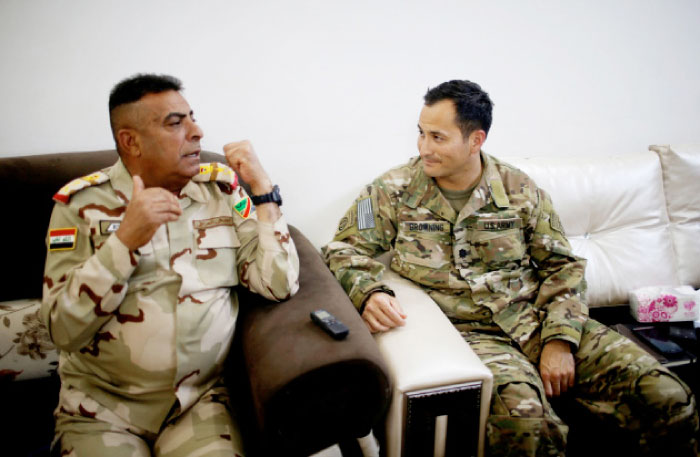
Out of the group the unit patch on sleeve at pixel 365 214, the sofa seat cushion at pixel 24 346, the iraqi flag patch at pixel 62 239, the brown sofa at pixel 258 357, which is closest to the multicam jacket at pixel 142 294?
the iraqi flag patch at pixel 62 239

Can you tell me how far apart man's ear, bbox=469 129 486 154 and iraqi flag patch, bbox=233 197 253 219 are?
783 mm

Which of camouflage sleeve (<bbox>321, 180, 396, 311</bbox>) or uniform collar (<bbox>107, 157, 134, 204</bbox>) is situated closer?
uniform collar (<bbox>107, 157, 134, 204</bbox>)

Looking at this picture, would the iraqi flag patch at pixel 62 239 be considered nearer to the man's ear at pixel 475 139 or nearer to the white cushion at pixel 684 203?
the man's ear at pixel 475 139

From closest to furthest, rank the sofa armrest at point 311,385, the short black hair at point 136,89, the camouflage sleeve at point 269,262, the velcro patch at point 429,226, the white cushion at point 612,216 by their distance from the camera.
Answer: the sofa armrest at point 311,385, the short black hair at point 136,89, the camouflage sleeve at point 269,262, the velcro patch at point 429,226, the white cushion at point 612,216

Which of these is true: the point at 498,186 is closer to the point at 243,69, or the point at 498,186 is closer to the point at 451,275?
the point at 451,275

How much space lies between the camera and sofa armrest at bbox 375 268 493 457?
0.98 meters

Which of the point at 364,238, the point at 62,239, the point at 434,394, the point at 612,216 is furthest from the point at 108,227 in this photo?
the point at 612,216

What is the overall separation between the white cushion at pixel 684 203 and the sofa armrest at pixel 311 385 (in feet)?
5.51

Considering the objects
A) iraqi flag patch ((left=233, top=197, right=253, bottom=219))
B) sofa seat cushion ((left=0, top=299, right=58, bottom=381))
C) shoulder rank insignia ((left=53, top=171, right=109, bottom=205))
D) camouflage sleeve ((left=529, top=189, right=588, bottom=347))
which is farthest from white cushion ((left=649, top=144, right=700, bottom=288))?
sofa seat cushion ((left=0, top=299, right=58, bottom=381))

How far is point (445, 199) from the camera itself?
1.46m

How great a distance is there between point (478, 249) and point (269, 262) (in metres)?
0.76

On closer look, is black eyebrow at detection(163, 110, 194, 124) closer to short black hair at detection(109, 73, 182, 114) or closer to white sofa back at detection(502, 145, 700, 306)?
short black hair at detection(109, 73, 182, 114)

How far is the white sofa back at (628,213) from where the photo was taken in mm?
1727

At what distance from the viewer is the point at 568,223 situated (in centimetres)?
175
